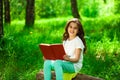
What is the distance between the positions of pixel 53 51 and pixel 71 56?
37 centimetres

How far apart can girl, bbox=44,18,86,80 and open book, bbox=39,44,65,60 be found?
6 cm

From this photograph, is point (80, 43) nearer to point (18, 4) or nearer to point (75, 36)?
point (75, 36)

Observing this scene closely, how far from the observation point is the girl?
5.93 m

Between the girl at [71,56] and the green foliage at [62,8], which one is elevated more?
the girl at [71,56]

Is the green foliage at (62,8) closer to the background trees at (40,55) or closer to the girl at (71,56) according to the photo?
the background trees at (40,55)

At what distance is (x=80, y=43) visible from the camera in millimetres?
6129

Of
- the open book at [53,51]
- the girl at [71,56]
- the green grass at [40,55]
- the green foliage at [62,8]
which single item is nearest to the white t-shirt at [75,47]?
the girl at [71,56]


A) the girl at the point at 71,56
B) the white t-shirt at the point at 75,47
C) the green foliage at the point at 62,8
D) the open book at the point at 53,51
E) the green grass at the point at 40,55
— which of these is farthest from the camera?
the green foliage at the point at 62,8

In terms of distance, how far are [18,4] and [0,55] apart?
1642 centimetres

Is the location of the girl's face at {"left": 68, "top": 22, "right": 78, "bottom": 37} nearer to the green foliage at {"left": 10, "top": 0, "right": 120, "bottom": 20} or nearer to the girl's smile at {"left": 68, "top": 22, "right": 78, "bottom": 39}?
the girl's smile at {"left": 68, "top": 22, "right": 78, "bottom": 39}

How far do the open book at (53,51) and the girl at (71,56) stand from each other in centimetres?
6

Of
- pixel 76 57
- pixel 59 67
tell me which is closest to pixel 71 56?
pixel 76 57

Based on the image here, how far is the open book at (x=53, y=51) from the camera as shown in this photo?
19.0 ft

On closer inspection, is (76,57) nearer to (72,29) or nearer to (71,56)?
(71,56)
